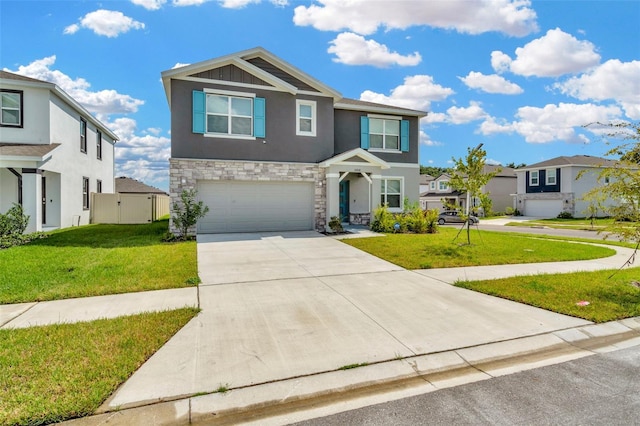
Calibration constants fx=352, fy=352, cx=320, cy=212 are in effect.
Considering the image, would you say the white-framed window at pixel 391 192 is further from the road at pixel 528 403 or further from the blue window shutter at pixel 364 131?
the road at pixel 528 403

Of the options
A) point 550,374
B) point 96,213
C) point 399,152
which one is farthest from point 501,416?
point 96,213

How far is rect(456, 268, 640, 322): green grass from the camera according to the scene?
5.64 m

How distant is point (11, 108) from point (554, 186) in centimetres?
4106

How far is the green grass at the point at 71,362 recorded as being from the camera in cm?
296

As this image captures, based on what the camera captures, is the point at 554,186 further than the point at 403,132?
Yes

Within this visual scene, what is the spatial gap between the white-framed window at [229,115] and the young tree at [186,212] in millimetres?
2912

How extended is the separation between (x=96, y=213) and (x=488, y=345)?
2188 centimetres

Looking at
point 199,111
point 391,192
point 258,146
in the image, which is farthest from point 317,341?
point 391,192

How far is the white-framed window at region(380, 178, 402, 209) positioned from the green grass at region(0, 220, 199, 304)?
399 inches

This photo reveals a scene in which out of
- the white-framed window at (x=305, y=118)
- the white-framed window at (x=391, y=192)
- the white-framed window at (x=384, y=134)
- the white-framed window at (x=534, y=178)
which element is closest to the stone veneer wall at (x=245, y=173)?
the white-framed window at (x=305, y=118)

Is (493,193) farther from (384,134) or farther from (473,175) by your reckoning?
(473,175)

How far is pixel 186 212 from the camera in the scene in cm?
1301

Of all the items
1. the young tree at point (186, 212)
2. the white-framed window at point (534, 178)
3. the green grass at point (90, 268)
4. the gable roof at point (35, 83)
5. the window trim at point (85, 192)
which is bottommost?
the green grass at point (90, 268)

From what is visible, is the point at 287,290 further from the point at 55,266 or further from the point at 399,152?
the point at 399,152
